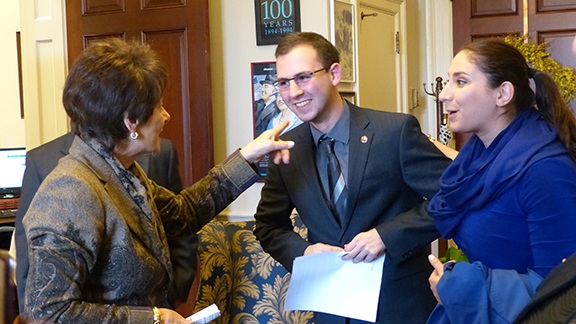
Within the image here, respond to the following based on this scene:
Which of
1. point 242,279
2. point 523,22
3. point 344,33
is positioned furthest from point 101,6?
point 523,22

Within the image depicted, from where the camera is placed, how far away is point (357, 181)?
1767mm

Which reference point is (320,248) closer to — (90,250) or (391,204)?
(391,204)

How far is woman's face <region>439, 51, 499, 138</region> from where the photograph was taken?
150cm

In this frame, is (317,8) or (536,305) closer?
(536,305)

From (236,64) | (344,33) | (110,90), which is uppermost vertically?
(344,33)

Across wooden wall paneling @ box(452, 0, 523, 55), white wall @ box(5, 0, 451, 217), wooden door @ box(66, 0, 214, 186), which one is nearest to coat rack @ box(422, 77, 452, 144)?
wooden wall paneling @ box(452, 0, 523, 55)

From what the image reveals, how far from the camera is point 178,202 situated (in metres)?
1.76

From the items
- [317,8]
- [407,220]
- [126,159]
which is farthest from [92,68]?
[317,8]

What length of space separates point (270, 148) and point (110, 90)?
55 centimetres

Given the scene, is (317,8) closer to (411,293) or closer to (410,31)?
(410,31)

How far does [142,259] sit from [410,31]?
391 cm

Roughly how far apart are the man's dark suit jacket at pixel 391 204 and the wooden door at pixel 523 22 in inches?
118

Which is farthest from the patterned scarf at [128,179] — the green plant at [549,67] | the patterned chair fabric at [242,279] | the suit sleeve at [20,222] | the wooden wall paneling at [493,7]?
the wooden wall paneling at [493,7]

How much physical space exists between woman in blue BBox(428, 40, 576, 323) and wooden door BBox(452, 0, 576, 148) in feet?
10.4
